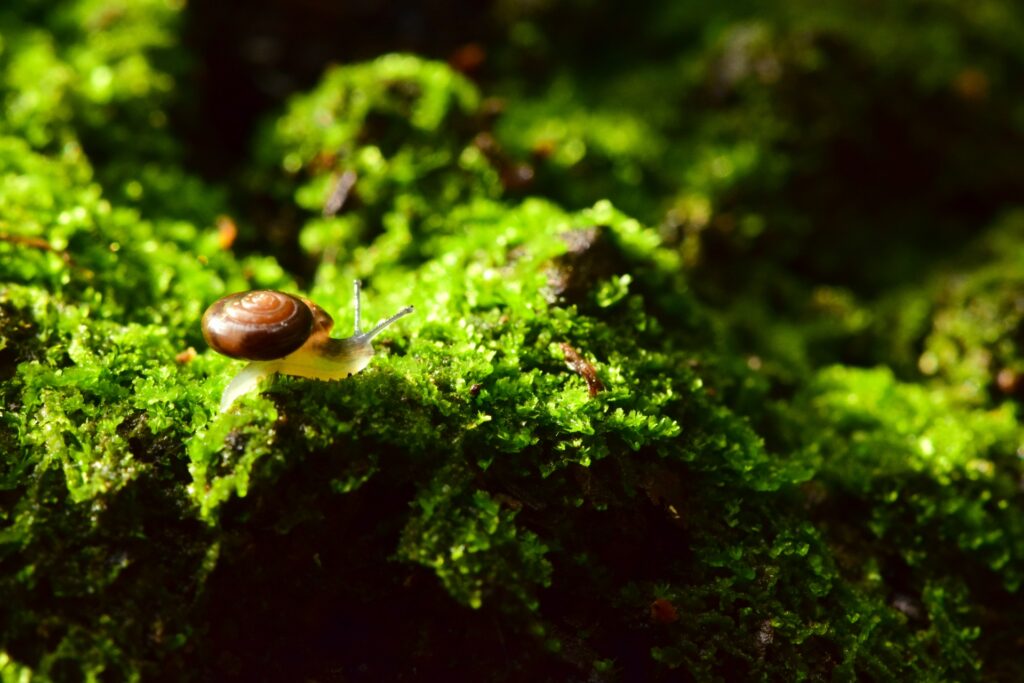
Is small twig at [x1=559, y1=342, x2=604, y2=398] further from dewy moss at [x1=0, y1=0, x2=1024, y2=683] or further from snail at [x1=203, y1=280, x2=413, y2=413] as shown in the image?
snail at [x1=203, y1=280, x2=413, y2=413]

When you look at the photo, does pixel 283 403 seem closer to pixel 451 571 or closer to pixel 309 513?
pixel 309 513

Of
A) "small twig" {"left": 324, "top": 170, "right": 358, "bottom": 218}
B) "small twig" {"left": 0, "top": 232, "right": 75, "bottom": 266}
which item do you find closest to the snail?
"small twig" {"left": 0, "top": 232, "right": 75, "bottom": 266}

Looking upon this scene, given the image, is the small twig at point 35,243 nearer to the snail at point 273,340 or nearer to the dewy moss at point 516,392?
the dewy moss at point 516,392

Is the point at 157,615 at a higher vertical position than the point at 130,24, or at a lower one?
lower

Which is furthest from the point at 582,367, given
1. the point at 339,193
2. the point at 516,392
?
the point at 339,193

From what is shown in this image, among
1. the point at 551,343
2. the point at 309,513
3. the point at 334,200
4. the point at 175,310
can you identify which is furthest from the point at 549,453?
the point at 334,200

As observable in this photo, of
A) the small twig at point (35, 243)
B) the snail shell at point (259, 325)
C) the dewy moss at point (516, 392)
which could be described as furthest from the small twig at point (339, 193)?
the snail shell at point (259, 325)

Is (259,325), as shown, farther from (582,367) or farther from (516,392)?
Result: (582,367)
